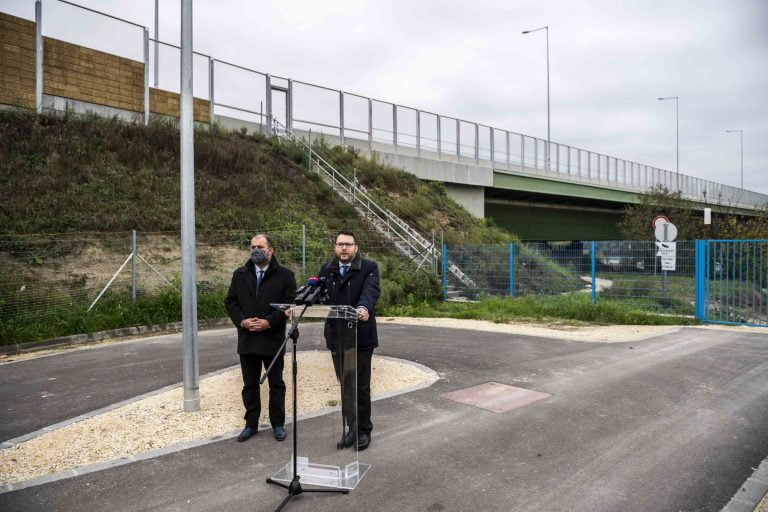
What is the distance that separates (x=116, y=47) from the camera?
1972cm

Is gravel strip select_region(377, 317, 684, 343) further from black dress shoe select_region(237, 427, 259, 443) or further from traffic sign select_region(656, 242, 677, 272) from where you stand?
black dress shoe select_region(237, 427, 259, 443)

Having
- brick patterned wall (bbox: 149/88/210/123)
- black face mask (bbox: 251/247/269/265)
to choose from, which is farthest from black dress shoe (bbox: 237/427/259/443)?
brick patterned wall (bbox: 149/88/210/123)

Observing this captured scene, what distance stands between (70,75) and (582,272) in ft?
57.2

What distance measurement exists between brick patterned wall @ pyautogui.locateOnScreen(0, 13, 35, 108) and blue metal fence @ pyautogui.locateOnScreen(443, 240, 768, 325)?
14.1 metres

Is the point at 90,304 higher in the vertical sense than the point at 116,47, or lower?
lower

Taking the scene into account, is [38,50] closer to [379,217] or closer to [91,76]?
[91,76]

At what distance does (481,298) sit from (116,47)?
1555cm

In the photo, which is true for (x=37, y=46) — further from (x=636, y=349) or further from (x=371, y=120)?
(x=636, y=349)

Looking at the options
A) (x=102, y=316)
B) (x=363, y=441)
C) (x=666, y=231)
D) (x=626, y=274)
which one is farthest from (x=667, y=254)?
(x=102, y=316)

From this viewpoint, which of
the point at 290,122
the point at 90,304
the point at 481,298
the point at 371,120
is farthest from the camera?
the point at 371,120

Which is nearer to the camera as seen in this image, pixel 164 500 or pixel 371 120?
pixel 164 500

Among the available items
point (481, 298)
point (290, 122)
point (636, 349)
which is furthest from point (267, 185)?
point (636, 349)

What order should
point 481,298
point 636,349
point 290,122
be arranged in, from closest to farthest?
point 636,349
point 481,298
point 290,122

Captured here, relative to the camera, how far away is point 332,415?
4348 mm
